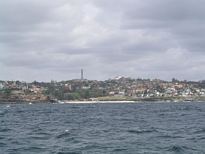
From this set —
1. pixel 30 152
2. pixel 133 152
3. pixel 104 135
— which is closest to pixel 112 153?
pixel 133 152

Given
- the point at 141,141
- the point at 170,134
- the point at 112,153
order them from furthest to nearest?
1. the point at 170,134
2. the point at 141,141
3. the point at 112,153

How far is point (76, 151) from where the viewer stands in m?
41.1

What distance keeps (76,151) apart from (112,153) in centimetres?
298

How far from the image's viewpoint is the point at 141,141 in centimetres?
4719

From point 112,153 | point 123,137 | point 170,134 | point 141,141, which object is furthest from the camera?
point 170,134

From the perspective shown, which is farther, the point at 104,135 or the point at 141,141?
the point at 104,135

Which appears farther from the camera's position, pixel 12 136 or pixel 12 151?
pixel 12 136

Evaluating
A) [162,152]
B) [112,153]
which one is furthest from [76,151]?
[162,152]

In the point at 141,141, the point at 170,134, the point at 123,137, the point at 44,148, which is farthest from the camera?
the point at 170,134

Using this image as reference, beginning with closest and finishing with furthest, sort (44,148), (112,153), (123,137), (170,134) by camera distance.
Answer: (112,153)
(44,148)
(123,137)
(170,134)

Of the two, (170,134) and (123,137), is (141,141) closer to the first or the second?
(123,137)

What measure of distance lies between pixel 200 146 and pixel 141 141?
18.9ft

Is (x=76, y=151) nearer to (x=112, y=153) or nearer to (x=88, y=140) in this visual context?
(x=112, y=153)

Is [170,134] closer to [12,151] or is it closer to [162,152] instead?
[162,152]
